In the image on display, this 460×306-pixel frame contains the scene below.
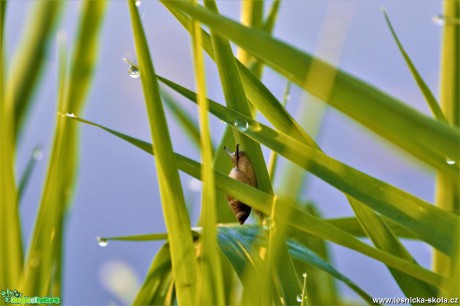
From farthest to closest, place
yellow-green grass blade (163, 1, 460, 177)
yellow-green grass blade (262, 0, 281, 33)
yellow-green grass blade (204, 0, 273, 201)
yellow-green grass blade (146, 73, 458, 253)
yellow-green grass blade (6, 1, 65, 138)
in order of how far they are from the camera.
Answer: yellow-green grass blade (262, 0, 281, 33)
yellow-green grass blade (6, 1, 65, 138)
yellow-green grass blade (204, 0, 273, 201)
yellow-green grass blade (146, 73, 458, 253)
yellow-green grass blade (163, 1, 460, 177)

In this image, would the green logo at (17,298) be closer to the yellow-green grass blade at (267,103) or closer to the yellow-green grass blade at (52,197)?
the yellow-green grass blade at (52,197)

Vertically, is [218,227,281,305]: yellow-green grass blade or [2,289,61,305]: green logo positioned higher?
[218,227,281,305]: yellow-green grass blade

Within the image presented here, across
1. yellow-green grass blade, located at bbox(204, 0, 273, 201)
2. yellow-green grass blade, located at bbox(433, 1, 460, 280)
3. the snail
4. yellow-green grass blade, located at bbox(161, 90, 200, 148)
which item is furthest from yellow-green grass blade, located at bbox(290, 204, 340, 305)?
yellow-green grass blade, located at bbox(204, 0, 273, 201)

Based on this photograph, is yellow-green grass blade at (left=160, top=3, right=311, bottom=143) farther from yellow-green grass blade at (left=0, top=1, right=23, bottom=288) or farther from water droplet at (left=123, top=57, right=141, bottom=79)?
yellow-green grass blade at (left=0, top=1, right=23, bottom=288)

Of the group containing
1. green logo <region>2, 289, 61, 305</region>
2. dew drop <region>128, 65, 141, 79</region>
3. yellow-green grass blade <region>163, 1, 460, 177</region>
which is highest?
dew drop <region>128, 65, 141, 79</region>

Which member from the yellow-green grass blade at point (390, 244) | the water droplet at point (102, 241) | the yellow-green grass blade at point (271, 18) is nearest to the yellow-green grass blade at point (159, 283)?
the water droplet at point (102, 241)

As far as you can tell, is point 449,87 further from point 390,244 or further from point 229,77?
point 229,77

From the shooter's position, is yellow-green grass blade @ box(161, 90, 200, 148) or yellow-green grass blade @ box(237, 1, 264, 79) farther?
yellow-green grass blade @ box(161, 90, 200, 148)
